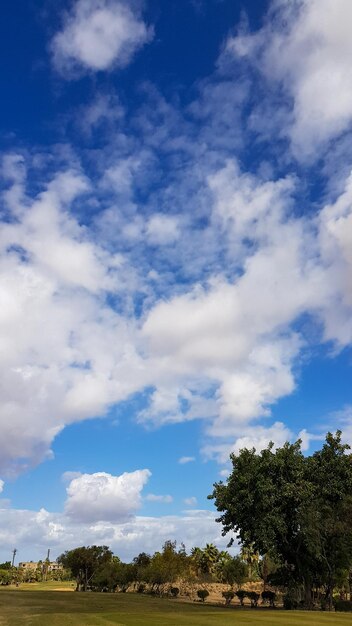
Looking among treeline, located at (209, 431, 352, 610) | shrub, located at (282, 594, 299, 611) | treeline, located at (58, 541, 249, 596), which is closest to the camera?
treeline, located at (209, 431, 352, 610)

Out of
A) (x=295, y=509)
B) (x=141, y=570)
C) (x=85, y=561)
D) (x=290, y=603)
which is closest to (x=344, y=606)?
(x=290, y=603)

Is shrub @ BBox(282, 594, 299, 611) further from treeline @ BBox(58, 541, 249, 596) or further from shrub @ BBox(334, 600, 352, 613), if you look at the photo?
treeline @ BBox(58, 541, 249, 596)

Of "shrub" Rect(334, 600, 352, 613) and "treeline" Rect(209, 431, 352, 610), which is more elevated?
"treeline" Rect(209, 431, 352, 610)

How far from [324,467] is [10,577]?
125098 millimetres

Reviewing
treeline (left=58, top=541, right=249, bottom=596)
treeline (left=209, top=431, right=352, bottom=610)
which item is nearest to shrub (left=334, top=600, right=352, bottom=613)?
treeline (left=209, top=431, right=352, bottom=610)

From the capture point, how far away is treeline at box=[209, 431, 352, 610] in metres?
54.7

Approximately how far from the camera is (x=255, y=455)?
200 ft

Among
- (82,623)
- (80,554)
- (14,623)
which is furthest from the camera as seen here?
(80,554)

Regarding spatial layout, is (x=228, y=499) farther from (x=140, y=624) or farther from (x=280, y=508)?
(x=140, y=624)

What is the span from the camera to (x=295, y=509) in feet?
185

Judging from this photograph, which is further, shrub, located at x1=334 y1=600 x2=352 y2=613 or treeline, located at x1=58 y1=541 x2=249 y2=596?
treeline, located at x1=58 y1=541 x2=249 y2=596

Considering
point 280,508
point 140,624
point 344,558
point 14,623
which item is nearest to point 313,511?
point 280,508

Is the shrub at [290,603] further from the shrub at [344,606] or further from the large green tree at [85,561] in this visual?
the large green tree at [85,561]

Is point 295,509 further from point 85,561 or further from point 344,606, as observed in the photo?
point 85,561
